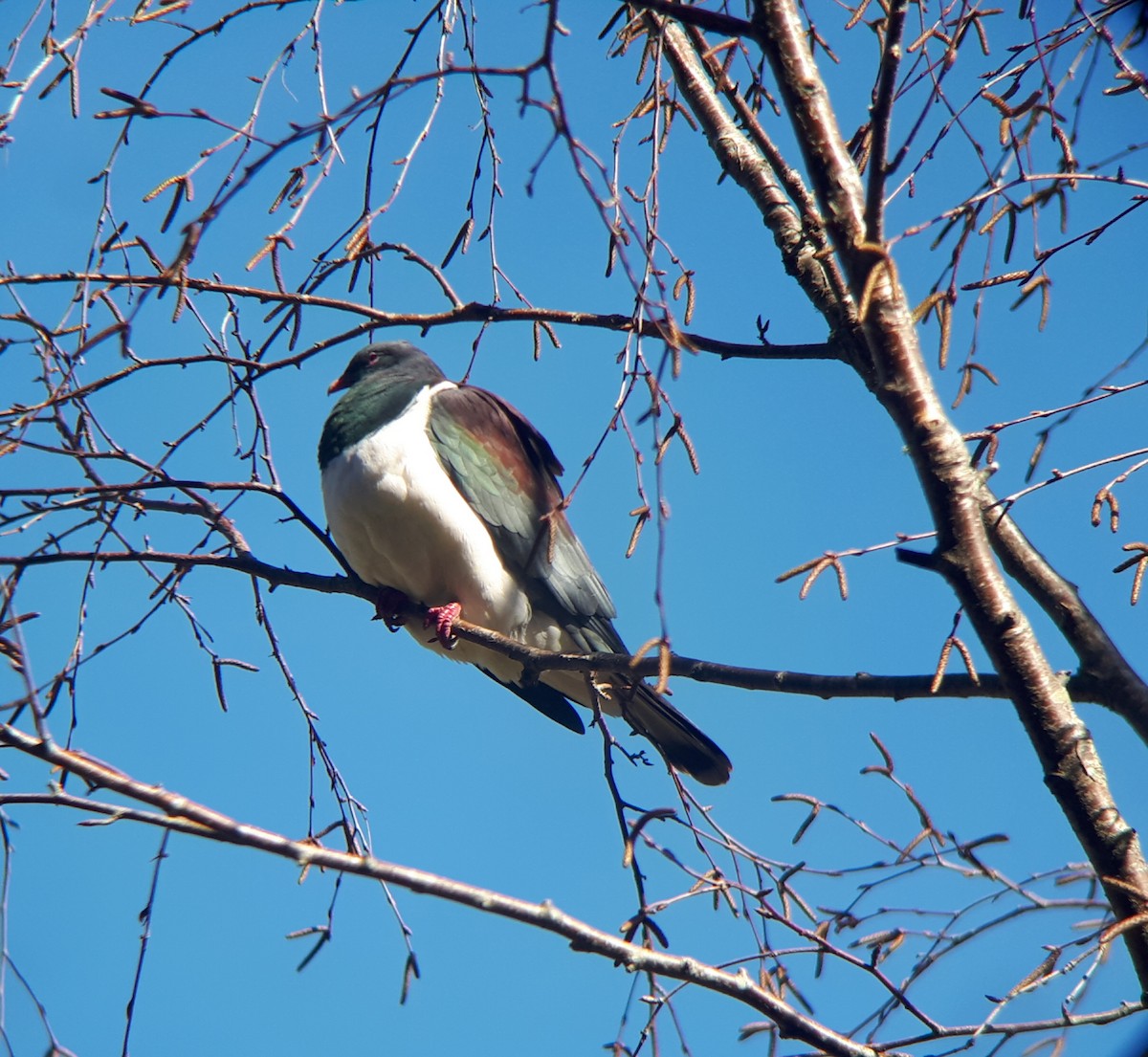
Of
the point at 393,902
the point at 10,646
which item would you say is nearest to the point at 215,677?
the point at 393,902

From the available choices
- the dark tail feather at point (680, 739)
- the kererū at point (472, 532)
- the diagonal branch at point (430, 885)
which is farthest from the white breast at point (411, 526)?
the diagonal branch at point (430, 885)

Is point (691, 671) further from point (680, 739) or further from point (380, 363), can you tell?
point (380, 363)

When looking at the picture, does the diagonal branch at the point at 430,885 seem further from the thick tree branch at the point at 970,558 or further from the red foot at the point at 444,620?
the red foot at the point at 444,620

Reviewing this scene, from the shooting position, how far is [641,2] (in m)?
1.65

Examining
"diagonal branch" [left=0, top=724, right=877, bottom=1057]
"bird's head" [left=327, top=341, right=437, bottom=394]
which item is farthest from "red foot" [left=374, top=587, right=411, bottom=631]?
"diagonal branch" [left=0, top=724, right=877, bottom=1057]

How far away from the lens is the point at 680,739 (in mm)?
3516

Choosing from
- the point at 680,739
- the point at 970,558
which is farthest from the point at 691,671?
the point at 680,739

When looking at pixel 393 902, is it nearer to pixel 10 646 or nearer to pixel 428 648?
pixel 10 646

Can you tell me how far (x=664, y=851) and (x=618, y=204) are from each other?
41.8 inches

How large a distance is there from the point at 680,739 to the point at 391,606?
0.88m

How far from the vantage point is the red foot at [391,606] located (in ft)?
11.6

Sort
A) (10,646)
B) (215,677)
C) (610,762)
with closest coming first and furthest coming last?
(10,646)
(610,762)
(215,677)

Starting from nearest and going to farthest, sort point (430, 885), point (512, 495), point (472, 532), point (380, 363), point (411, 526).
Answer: point (430, 885)
point (411, 526)
point (472, 532)
point (512, 495)
point (380, 363)

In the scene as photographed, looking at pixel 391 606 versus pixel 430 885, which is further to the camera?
pixel 391 606
